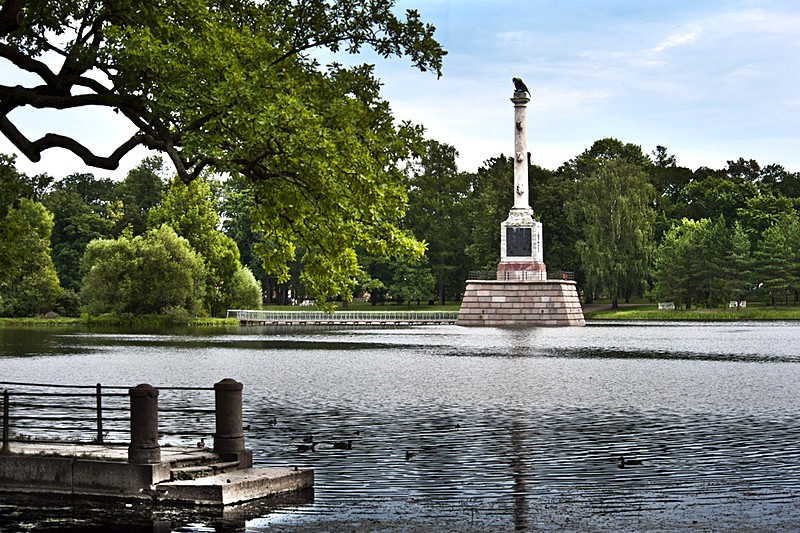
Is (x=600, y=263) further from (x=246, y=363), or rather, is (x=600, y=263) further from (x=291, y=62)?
(x=291, y=62)

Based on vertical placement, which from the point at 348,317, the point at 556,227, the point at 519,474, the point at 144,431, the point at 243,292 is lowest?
the point at 519,474

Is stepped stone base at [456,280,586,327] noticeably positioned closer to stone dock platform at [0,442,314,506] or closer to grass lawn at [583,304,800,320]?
grass lawn at [583,304,800,320]

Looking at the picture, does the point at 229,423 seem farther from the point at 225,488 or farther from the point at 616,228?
the point at 616,228

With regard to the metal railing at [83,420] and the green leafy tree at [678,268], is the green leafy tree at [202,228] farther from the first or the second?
the metal railing at [83,420]

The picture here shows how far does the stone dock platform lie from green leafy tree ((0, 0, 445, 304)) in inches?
235

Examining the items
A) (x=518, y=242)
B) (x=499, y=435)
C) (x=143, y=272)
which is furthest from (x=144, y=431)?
(x=143, y=272)

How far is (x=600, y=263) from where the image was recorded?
117 metres

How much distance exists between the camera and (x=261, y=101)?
794 inches

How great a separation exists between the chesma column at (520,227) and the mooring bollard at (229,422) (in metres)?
80.2

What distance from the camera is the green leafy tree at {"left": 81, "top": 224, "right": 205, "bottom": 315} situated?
9875cm

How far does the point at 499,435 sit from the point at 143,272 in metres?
78.6

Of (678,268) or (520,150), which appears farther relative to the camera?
(678,268)

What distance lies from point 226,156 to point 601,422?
38.0 ft

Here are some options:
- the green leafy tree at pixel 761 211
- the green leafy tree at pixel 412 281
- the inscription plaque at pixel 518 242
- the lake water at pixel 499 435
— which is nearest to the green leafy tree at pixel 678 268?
the green leafy tree at pixel 761 211
